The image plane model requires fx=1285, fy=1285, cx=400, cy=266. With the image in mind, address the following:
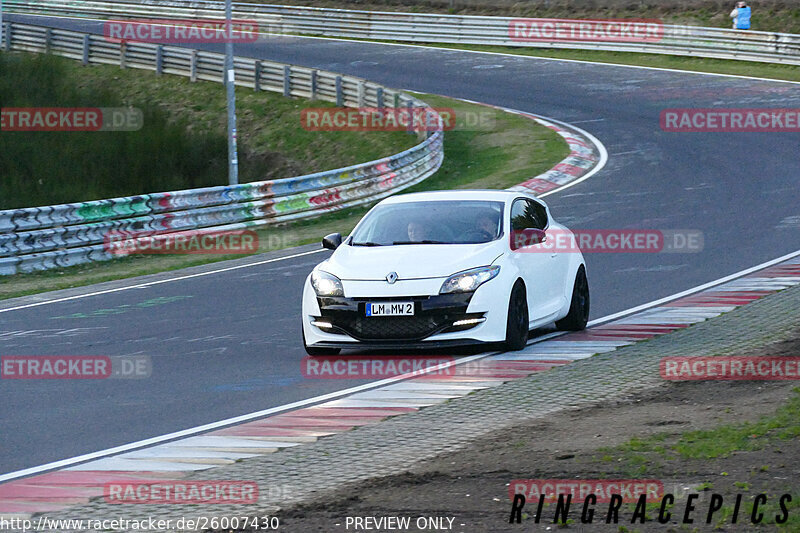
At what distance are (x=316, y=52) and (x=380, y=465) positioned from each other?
4506cm

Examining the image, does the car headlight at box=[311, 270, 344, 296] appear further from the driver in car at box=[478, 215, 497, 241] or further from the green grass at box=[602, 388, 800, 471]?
the green grass at box=[602, 388, 800, 471]

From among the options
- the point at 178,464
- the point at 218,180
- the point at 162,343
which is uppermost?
the point at 178,464

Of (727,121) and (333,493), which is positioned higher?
(333,493)

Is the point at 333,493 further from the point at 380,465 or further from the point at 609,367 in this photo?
the point at 609,367

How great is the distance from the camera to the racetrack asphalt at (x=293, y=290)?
32.6 feet

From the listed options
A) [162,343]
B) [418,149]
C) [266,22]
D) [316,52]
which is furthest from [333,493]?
[266,22]

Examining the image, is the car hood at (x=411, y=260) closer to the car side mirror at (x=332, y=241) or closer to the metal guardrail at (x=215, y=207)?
the car side mirror at (x=332, y=241)

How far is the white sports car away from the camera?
1149cm

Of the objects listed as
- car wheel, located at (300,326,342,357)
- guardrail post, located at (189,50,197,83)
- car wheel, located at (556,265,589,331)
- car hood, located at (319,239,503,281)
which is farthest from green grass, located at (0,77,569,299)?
car wheel, located at (556,265,589,331)

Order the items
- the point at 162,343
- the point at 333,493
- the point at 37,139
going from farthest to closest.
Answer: the point at 37,139 → the point at 162,343 → the point at 333,493

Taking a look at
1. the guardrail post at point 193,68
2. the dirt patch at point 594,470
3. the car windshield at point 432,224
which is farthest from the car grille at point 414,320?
the guardrail post at point 193,68

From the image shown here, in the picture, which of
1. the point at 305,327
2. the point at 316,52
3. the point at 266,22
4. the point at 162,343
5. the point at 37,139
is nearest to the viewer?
the point at 305,327

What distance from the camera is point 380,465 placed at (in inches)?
305

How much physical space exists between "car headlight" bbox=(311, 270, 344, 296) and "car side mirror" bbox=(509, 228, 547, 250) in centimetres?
178
